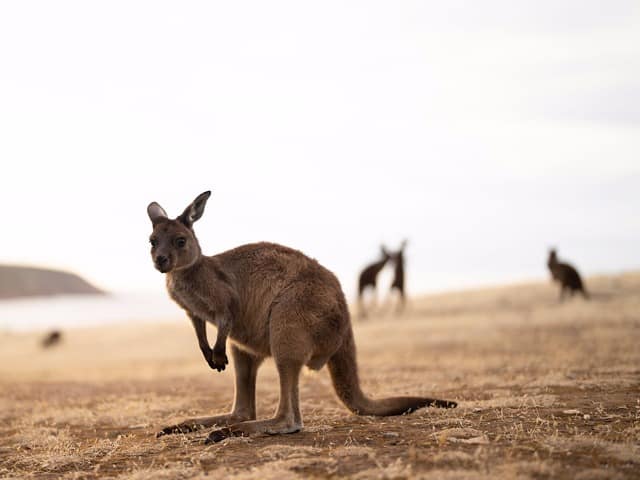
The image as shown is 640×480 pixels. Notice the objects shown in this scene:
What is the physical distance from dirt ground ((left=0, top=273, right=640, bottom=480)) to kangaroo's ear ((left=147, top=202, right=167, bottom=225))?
6.37 feet

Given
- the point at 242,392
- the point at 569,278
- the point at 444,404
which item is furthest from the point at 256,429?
the point at 569,278

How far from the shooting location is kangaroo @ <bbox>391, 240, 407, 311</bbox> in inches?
933

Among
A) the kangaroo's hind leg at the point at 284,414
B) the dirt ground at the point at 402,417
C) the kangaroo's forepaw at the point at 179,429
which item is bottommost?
the dirt ground at the point at 402,417

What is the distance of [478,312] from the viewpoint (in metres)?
23.9

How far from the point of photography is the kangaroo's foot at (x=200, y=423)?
620 centimetres

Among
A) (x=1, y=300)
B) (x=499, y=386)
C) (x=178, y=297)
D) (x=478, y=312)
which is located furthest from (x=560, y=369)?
(x=1, y=300)

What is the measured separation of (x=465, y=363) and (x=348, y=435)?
778 cm

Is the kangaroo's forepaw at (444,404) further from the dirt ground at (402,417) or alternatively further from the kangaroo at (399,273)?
the kangaroo at (399,273)

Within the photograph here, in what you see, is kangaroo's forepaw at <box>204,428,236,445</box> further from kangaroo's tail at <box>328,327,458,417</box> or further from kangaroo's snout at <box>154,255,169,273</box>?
kangaroo's snout at <box>154,255,169,273</box>

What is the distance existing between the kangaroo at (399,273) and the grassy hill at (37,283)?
694 inches

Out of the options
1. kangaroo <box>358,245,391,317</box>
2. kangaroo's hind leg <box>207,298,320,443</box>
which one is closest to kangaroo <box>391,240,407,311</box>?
kangaroo <box>358,245,391,317</box>

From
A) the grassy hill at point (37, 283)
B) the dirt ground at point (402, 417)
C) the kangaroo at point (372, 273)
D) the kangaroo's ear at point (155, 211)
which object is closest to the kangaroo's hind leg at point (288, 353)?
the dirt ground at point (402, 417)

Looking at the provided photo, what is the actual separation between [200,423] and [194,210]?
191cm

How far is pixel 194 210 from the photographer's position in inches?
245
